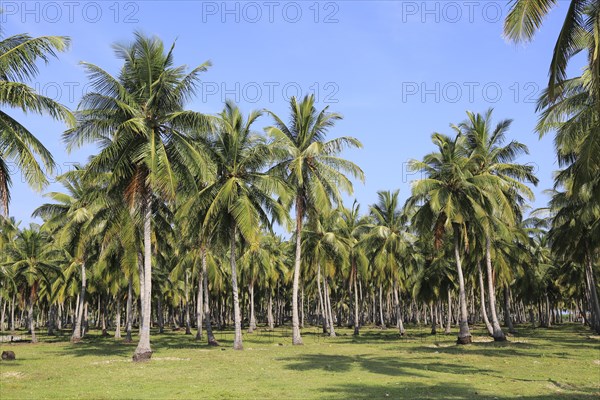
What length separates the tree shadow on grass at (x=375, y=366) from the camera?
Answer: 18516 millimetres

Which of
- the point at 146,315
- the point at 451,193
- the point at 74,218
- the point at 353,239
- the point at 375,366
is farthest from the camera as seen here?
the point at 353,239

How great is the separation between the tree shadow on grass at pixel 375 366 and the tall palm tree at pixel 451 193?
1041cm

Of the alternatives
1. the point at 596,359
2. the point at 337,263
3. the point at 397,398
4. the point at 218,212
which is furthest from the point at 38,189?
the point at 337,263

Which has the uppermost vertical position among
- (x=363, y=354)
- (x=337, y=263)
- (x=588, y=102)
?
(x=588, y=102)

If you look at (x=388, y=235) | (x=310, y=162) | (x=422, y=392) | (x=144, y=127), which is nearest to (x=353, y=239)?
(x=388, y=235)

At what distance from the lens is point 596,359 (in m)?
22.4

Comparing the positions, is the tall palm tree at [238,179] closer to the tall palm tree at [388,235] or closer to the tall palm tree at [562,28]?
the tall palm tree at [388,235]

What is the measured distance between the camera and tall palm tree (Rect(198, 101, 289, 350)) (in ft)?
94.0

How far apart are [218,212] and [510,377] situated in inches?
718

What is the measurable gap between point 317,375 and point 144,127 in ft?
41.9

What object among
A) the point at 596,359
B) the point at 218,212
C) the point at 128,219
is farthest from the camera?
the point at 218,212

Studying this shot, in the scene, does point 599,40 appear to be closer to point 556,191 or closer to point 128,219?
point 128,219

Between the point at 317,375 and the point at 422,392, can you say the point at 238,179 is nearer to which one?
the point at 317,375

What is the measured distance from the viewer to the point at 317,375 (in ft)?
57.6
